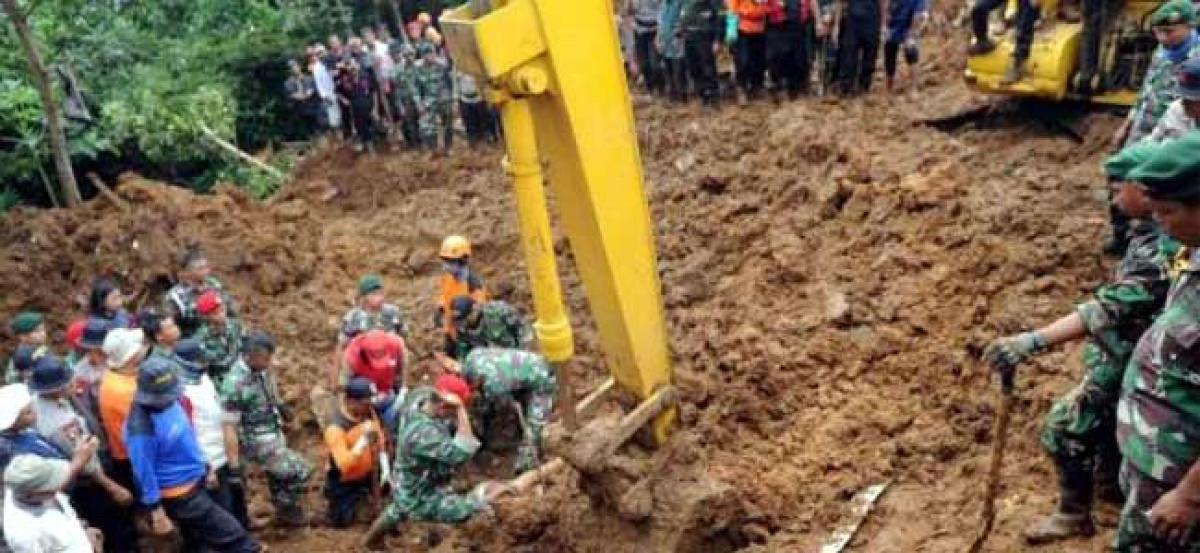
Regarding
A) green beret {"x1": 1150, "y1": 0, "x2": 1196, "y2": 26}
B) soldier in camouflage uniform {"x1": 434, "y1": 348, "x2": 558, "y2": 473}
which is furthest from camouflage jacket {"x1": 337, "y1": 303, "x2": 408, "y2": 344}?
green beret {"x1": 1150, "y1": 0, "x2": 1196, "y2": 26}

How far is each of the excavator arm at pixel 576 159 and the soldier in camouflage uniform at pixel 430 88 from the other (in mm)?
9384

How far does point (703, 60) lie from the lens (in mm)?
12383

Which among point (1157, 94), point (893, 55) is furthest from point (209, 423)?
point (893, 55)

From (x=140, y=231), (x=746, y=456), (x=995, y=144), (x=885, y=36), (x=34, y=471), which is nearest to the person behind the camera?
(x=34, y=471)

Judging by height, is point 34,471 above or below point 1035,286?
above

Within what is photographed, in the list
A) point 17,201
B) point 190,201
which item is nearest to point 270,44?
point 17,201

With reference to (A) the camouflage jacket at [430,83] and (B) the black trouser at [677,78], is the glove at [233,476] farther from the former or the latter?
(A) the camouflage jacket at [430,83]

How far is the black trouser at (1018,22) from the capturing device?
8789mm

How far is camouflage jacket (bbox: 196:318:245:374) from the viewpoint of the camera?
7910 millimetres

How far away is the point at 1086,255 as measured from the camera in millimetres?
7125

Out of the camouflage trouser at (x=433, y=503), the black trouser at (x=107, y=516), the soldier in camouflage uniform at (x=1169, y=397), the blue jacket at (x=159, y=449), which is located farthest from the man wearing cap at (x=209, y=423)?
the soldier in camouflage uniform at (x=1169, y=397)

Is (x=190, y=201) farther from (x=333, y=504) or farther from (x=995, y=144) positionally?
(x=995, y=144)

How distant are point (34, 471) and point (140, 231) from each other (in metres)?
5.98

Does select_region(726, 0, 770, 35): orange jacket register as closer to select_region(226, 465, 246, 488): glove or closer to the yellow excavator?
the yellow excavator
